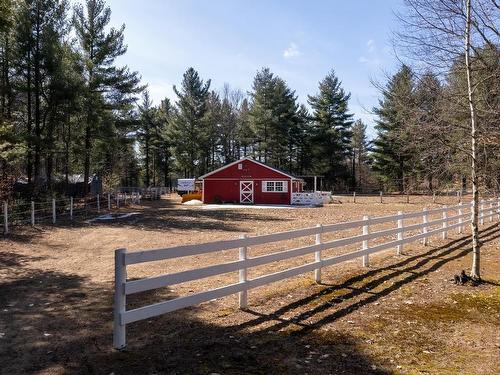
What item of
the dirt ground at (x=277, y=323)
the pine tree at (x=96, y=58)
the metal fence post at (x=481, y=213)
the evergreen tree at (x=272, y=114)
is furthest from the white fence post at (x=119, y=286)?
the evergreen tree at (x=272, y=114)

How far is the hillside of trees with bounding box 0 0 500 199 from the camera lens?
8.55 meters

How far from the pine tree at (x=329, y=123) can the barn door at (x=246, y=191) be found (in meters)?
21.7

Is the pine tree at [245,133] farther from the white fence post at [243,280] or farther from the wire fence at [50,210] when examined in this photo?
the white fence post at [243,280]

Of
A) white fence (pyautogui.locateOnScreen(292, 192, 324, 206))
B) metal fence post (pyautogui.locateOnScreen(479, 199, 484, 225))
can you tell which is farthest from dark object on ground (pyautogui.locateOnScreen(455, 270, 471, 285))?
white fence (pyautogui.locateOnScreen(292, 192, 324, 206))

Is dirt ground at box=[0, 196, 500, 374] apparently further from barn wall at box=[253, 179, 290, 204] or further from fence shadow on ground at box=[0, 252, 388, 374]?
barn wall at box=[253, 179, 290, 204]

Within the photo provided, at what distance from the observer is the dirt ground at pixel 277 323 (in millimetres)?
4293

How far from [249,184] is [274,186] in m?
2.24

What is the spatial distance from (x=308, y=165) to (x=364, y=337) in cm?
5527

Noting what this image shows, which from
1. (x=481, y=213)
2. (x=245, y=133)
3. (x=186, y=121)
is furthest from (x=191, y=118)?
(x=481, y=213)

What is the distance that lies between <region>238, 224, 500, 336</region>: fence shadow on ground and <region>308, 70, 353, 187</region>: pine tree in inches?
1808

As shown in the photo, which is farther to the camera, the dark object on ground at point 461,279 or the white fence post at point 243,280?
the dark object on ground at point 461,279

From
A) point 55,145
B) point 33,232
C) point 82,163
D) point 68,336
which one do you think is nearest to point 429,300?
point 68,336

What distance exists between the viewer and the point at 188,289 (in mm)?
7480

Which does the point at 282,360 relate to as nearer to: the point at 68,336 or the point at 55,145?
the point at 68,336
